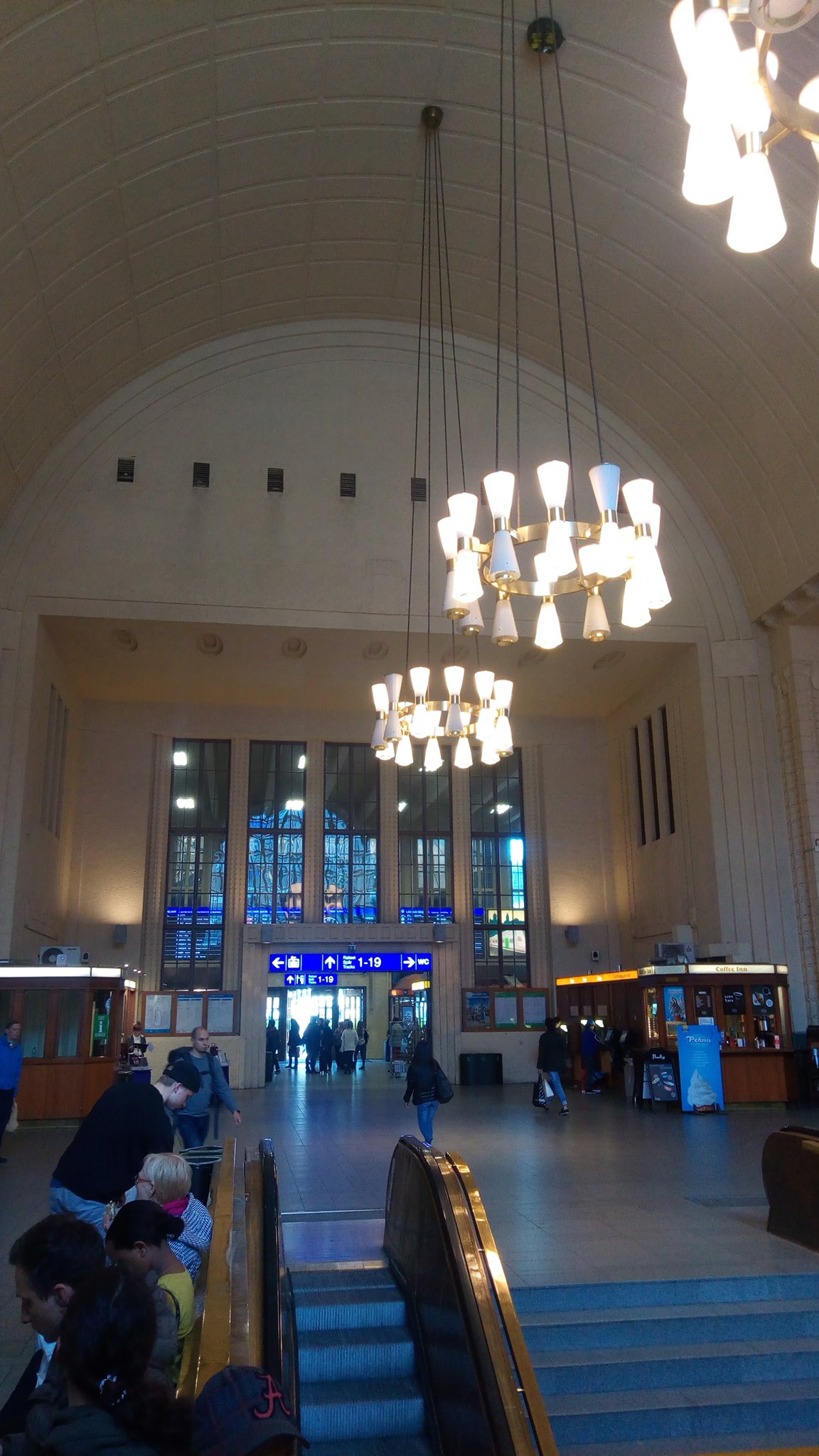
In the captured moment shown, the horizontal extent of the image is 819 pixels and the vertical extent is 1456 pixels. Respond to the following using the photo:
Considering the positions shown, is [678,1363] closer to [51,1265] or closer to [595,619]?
[51,1265]

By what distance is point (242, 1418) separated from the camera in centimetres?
214

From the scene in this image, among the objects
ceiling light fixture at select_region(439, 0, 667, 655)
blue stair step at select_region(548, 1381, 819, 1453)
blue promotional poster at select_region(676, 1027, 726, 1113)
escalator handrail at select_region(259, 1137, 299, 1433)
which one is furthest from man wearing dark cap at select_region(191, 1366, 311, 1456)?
blue promotional poster at select_region(676, 1027, 726, 1113)

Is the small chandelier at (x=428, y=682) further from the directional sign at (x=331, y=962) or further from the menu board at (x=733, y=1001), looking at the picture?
the menu board at (x=733, y=1001)

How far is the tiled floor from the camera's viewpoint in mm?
5473

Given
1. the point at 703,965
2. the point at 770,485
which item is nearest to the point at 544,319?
the point at 770,485

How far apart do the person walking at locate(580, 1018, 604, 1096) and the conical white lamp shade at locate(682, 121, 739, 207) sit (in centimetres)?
1534

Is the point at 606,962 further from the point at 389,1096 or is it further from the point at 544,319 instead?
the point at 544,319

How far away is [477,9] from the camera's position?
11258 millimetres

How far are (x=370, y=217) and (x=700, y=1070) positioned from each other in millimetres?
12875

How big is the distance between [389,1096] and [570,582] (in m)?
10.9

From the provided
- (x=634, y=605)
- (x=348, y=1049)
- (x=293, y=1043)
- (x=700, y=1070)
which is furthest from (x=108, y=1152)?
(x=293, y=1043)

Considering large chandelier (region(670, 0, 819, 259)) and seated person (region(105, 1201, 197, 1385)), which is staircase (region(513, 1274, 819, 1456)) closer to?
seated person (region(105, 1201, 197, 1385))

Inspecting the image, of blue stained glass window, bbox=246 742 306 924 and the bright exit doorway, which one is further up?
blue stained glass window, bbox=246 742 306 924

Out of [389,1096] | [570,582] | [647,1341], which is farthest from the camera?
[389,1096]
